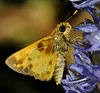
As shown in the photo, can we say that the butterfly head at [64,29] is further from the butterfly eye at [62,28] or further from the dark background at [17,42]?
the dark background at [17,42]

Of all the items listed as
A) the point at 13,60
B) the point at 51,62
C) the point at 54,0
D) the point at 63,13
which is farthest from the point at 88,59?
the point at 54,0

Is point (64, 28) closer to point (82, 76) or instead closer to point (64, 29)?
point (64, 29)

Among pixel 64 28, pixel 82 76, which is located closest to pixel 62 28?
pixel 64 28

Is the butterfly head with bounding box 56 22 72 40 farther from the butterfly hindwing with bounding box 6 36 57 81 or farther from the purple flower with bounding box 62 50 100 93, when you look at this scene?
the purple flower with bounding box 62 50 100 93

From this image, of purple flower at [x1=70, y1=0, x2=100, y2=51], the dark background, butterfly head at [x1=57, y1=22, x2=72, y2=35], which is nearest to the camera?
purple flower at [x1=70, y1=0, x2=100, y2=51]

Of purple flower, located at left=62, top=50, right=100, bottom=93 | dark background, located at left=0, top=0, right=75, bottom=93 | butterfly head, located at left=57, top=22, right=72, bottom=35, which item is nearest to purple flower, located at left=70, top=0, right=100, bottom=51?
purple flower, located at left=62, top=50, right=100, bottom=93

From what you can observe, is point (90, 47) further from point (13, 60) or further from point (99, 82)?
point (13, 60)

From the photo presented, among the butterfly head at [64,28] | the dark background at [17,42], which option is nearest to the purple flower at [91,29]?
the butterfly head at [64,28]
